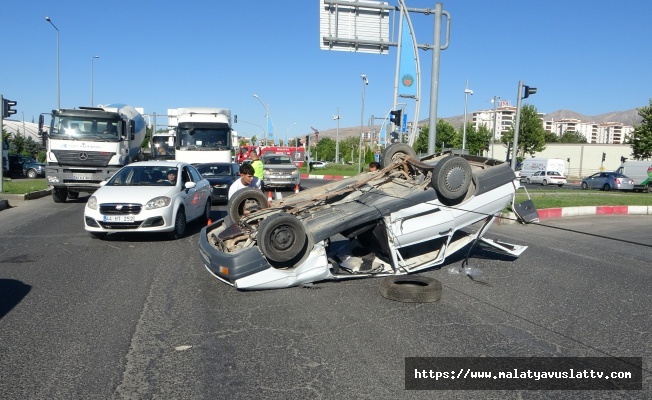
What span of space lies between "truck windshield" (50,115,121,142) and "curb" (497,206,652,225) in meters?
12.6

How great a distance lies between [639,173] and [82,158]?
39.6m

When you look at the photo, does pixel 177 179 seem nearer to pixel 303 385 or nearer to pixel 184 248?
pixel 184 248

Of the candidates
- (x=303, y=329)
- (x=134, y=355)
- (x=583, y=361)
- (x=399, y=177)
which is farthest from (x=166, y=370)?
(x=399, y=177)

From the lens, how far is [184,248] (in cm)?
1009

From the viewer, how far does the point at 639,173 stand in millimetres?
42375

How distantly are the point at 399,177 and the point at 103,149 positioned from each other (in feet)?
43.8

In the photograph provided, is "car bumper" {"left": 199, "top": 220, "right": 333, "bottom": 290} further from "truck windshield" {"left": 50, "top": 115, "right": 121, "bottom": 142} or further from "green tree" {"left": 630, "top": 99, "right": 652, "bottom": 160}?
"green tree" {"left": 630, "top": 99, "right": 652, "bottom": 160}

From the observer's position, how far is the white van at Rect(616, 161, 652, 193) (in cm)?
4062

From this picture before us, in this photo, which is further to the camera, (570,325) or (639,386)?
(570,325)

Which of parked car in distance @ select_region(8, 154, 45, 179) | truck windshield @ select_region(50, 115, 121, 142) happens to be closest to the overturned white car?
truck windshield @ select_region(50, 115, 121, 142)

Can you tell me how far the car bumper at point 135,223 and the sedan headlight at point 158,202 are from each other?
0.09 meters

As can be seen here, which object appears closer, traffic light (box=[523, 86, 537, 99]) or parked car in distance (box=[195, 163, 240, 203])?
traffic light (box=[523, 86, 537, 99])

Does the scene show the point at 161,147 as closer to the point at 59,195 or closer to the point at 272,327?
the point at 59,195

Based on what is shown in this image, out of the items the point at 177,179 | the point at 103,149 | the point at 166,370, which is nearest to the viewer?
the point at 166,370
